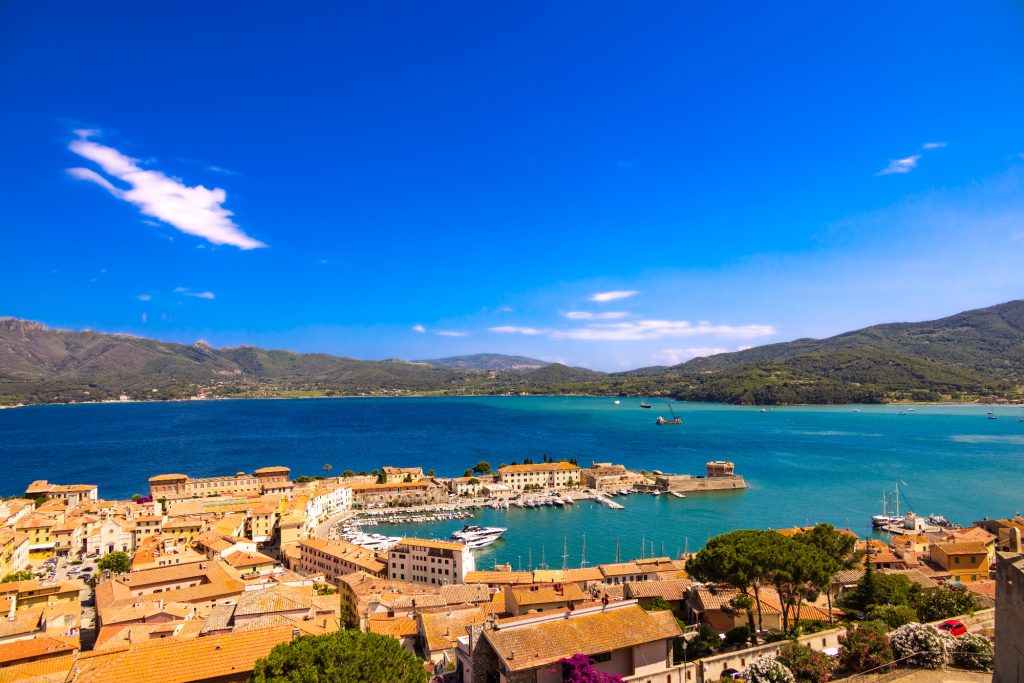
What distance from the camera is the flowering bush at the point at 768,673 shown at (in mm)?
9992

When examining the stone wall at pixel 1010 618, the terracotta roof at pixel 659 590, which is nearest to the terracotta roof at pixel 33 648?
the terracotta roof at pixel 659 590

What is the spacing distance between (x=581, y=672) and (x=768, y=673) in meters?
3.34

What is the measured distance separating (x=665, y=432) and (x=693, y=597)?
89.7 m

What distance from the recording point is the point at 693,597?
19188 millimetres

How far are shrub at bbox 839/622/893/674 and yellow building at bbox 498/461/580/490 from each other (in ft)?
158

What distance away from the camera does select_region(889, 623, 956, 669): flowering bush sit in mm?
10164

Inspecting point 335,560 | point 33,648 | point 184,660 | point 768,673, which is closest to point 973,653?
point 768,673

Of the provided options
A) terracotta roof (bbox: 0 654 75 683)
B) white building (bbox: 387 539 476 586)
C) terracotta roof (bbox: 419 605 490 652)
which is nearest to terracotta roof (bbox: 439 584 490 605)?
terracotta roof (bbox: 419 605 490 652)

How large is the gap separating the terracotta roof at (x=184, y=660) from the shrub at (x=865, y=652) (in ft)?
37.9

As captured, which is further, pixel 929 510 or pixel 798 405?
pixel 798 405

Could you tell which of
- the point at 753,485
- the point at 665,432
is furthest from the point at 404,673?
the point at 665,432

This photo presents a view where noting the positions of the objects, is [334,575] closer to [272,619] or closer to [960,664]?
[272,619]

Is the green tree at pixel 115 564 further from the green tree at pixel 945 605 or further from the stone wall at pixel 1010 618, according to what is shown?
the stone wall at pixel 1010 618

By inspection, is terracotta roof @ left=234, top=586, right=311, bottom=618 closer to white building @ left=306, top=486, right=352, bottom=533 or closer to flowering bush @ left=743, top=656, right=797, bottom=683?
flowering bush @ left=743, top=656, right=797, bottom=683
